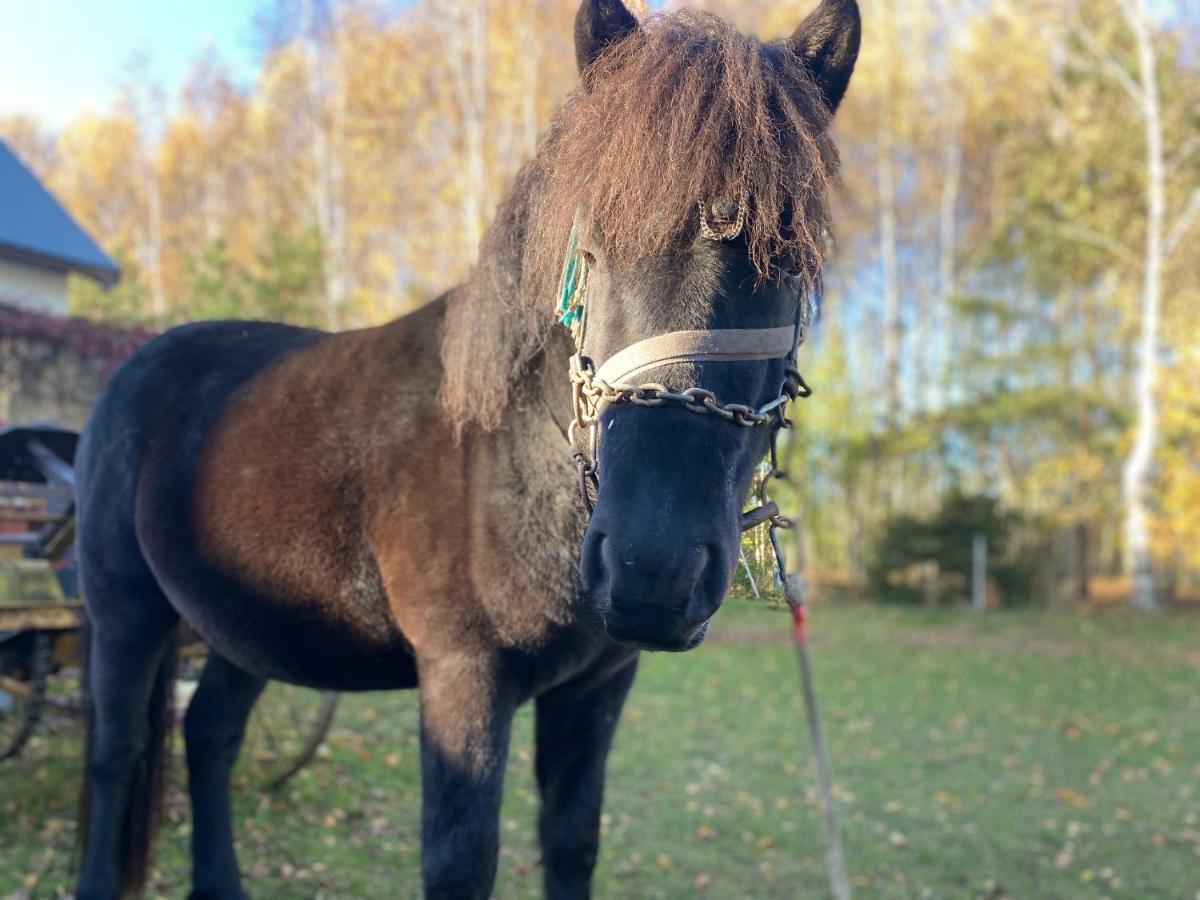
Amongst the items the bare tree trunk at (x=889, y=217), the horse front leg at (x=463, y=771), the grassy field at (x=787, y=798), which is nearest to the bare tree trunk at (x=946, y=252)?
the bare tree trunk at (x=889, y=217)

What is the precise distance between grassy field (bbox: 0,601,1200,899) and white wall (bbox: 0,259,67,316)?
838 centimetres

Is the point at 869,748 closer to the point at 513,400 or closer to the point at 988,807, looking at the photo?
the point at 988,807

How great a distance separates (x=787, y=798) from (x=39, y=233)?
40.8ft

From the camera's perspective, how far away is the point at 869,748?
808 centimetres

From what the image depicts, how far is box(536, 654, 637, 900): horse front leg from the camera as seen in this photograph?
2.56m

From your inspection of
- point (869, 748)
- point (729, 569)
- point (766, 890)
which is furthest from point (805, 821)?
point (729, 569)

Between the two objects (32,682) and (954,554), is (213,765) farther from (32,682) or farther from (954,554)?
(954,554)

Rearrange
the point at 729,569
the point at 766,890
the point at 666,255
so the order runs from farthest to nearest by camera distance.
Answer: the point at 766,890
the point at 666,255
the point at 729,569

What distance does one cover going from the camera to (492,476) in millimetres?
2209

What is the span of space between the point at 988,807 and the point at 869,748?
175 centimetres

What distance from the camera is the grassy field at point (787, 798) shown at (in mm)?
4625

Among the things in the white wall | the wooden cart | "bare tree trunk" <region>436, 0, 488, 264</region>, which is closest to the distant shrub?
"bare tree trunk" <region>436, 0, 488, 264</region>

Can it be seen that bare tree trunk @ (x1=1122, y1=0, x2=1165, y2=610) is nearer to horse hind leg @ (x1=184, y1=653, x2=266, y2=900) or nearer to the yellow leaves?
the yellow leaves

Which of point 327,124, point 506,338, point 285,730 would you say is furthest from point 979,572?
point 506,338
